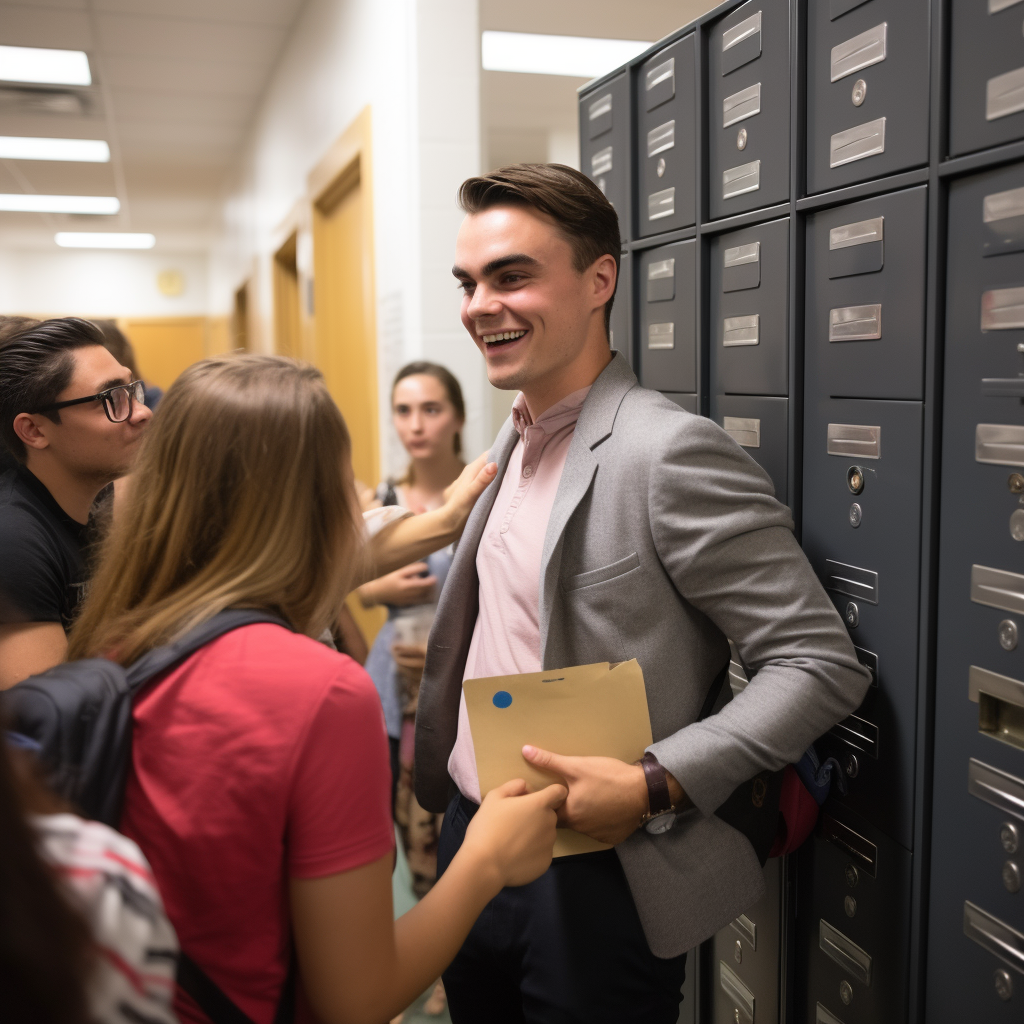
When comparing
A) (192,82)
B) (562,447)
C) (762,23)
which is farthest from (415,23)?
(192,82)

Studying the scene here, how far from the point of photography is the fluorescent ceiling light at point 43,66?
4.38 meters

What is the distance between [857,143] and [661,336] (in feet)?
1.82

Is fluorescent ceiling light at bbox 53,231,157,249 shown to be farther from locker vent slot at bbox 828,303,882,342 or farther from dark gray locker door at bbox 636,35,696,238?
locker vent slot at bbox 828,303,882,342

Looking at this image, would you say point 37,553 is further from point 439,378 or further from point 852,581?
point 439,378

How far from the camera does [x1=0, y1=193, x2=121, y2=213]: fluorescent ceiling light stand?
7.95m

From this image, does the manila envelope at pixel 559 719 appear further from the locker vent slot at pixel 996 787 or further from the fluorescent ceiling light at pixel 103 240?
the fluorescent ceiling light at pixel 103 240

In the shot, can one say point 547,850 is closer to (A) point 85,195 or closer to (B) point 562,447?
(B) point 562,447

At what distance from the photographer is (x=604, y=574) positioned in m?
1.22

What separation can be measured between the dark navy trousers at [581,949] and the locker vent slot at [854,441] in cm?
64

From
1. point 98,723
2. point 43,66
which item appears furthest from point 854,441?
point 43,66

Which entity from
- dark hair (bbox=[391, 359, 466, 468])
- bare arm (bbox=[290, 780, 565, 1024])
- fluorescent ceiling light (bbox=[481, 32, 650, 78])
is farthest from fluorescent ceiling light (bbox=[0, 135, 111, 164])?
bare arm (bbox=[290, 780, 565, 1024])

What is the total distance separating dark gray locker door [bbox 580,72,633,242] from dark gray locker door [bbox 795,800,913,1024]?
1.13 m

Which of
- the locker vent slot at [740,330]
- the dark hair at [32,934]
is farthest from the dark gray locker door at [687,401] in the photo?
the dark hair at [32,934]

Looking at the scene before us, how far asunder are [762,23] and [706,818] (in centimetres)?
115
